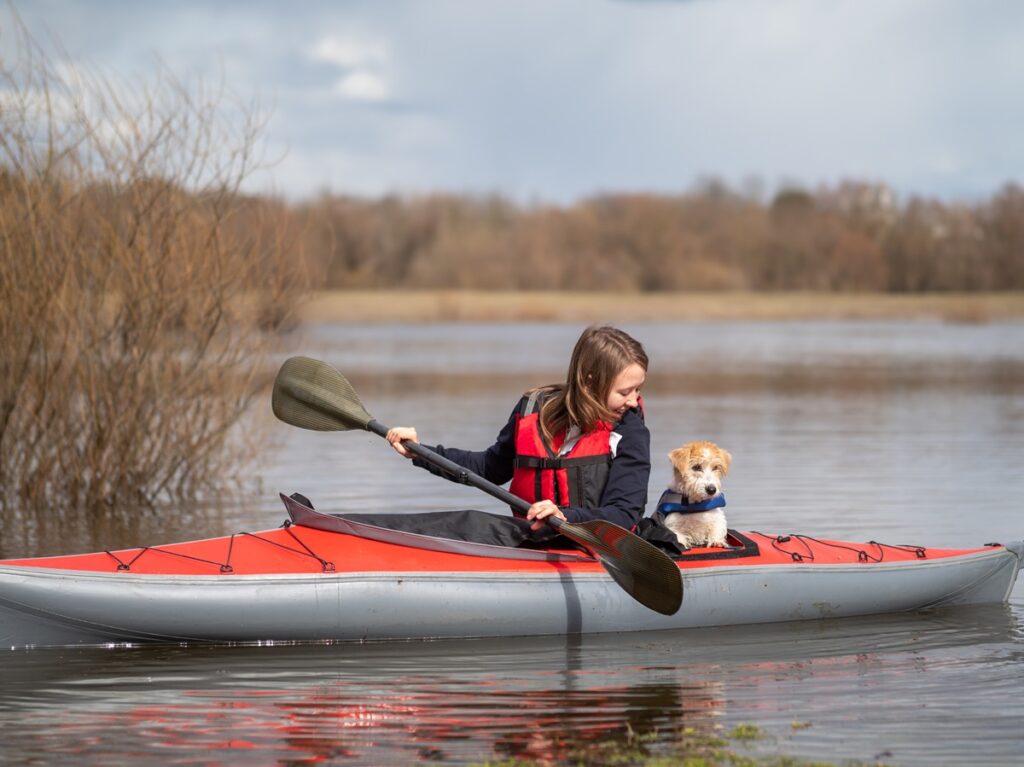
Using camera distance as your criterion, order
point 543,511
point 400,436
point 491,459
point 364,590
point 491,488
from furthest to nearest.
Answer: point 491,459
point 400,436
point 491,488
point 364,590
point 543,511

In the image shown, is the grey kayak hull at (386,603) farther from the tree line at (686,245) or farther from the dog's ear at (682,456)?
the tree line at (686,245)

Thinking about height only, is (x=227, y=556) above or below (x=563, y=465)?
below

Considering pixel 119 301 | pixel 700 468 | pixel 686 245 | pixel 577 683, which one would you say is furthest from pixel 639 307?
pixel 577 683

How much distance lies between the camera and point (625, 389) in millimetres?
5281

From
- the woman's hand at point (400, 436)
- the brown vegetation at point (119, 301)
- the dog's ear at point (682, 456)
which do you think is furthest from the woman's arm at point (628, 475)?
the brown vegetation at point (119, 301)

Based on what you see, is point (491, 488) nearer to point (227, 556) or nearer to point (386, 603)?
point (386, 603)

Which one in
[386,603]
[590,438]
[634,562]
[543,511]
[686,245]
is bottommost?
[386,603]

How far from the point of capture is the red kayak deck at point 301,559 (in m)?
5.17

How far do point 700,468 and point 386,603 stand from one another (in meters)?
1.32

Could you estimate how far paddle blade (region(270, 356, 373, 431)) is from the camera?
19.5 ft

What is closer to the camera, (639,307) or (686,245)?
(639,307)

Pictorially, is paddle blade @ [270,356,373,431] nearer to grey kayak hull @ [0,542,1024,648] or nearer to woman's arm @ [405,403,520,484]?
woman's arm @ [405,403,520,484]

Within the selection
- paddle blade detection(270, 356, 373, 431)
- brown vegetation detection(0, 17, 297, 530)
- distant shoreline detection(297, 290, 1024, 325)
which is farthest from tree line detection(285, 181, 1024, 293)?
paddle blade detection(270, 356, 373, 431)

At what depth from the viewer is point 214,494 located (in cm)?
937
